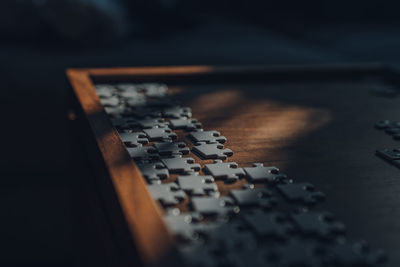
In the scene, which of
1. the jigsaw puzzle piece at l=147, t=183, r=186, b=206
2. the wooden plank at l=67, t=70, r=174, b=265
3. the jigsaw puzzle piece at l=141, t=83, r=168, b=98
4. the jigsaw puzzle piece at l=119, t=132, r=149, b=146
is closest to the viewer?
the wooden plank at l=67, t=70, r=174, b=265

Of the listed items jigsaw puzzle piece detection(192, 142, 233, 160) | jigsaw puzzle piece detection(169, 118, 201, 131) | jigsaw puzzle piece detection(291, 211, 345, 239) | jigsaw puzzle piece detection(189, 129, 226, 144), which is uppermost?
jigsaw puzzle piece detection(169, 118, 201, 131)

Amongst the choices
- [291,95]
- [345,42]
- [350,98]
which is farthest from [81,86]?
[345,42]

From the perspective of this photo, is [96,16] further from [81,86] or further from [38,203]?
[81,86]

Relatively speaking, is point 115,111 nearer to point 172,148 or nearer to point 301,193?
point 172,148

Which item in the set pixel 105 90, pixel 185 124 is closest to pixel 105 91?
pixel 105 90

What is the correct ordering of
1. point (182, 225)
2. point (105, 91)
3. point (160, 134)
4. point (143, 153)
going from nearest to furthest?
point (182, 225)
point (143, 153)
point (160, 134)
point (105, 91)

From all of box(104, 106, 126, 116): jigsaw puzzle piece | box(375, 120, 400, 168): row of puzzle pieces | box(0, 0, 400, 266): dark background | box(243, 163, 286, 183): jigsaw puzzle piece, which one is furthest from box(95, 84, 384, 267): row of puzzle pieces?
box(0, 0, 400, 266): dark background

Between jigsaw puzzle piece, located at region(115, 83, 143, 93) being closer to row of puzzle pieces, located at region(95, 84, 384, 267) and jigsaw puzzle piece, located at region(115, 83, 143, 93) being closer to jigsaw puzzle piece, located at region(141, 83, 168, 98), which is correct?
jigsaw puzzle piece, located at region(141, 83, 168, 98)
